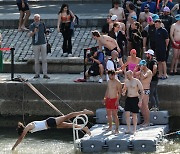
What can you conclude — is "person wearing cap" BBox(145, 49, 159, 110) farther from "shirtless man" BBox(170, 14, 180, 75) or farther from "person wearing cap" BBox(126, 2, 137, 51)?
"person wearing cap" BBox(126, 2, 137, 51)

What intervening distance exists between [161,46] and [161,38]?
23cm

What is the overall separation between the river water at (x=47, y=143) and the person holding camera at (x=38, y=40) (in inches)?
79.6

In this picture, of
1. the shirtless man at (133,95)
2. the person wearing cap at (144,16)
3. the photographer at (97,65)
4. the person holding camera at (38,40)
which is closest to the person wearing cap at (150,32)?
the person wearing cap at (144,16)

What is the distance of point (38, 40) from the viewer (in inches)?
953

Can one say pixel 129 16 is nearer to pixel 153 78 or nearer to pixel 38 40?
pixel 38 40

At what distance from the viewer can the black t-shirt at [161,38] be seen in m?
23.6

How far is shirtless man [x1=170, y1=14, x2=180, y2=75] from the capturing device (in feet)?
78.5

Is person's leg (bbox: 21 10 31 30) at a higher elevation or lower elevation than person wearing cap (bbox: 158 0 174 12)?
lower

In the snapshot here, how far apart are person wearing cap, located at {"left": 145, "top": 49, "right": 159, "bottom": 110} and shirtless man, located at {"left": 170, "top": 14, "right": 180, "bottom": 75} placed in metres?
1.88

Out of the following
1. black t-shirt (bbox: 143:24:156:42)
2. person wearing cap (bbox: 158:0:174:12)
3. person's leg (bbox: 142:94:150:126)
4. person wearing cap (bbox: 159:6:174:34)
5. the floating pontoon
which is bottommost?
the floating pontoon

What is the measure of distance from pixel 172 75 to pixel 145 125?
280 cm

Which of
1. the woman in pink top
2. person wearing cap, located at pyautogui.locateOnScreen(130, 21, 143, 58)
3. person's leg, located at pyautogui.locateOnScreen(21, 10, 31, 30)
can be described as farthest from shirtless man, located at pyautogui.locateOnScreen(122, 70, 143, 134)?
person's leg, located at pyautogui.locateOnScreen(21, 10, 31, 30)

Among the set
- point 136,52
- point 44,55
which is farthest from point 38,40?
point 136,52

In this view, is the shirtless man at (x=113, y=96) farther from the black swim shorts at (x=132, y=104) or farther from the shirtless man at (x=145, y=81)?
the shirtless man at (x=145, y=81)
